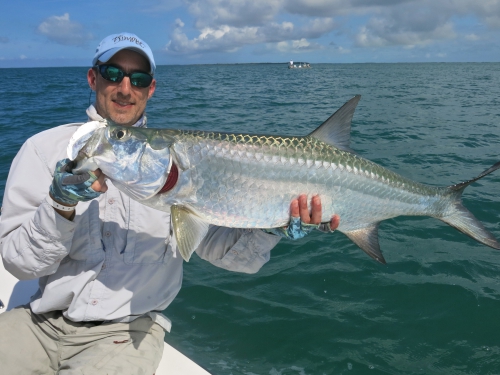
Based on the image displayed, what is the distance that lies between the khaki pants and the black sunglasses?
1.76m

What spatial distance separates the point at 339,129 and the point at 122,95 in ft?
5.44

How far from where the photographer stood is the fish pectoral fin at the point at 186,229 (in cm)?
251

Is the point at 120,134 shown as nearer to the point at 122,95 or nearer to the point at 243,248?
the point at 122,95

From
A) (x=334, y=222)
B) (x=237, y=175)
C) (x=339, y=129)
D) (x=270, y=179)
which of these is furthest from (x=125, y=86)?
(x=334, y=222)

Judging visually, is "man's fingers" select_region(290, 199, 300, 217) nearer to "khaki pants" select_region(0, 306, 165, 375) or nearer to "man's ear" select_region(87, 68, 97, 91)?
"khaki pants" select_region(0, 306, 165, 375)

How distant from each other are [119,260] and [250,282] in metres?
3.21

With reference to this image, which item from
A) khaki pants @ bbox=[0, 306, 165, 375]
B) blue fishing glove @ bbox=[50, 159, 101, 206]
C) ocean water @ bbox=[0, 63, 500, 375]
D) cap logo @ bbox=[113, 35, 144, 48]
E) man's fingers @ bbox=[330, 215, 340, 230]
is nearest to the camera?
blue fishing glove @ bbox=[50, 159, 101, 206]

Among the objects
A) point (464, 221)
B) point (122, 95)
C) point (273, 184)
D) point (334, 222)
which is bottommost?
point (464, 221)

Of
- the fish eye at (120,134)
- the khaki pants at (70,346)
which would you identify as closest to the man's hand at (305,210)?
the fish eye at (120,134)

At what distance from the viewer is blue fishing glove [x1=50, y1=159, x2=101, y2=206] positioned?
7.14 ft

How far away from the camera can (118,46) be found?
10.2ft

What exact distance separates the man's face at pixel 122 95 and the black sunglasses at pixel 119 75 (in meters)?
0.03

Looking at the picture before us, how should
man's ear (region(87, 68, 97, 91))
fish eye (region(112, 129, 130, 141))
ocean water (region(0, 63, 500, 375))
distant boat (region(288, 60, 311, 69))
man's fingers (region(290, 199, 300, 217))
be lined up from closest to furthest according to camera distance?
fish eye (region(112, 129, 130, 141)) < man's fingers (region(290, 199, 300, 217)) < man's ear (region(87, 68, 97, 91)) < ocean water (region(0, 63, 500, 375)) < distant boat (region(288, 60, 311, 69))

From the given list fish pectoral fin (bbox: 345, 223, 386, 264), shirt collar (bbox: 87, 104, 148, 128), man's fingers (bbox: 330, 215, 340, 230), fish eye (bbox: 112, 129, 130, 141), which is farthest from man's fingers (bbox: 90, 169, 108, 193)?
fish pectoral fin (bbox: 345, 223, 386, 264)
